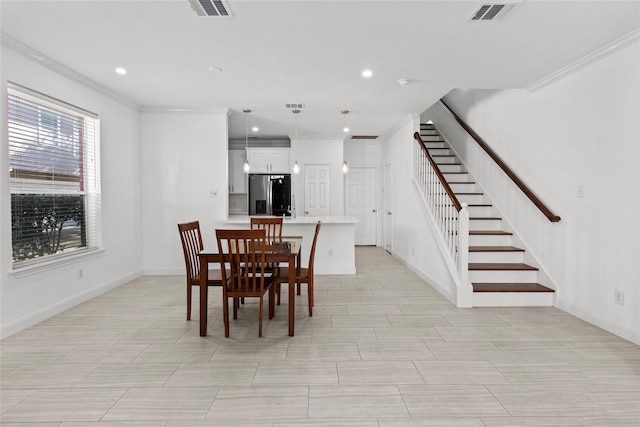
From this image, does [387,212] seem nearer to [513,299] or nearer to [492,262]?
[492,262]

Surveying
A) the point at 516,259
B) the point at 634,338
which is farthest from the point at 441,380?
the point at 516,259

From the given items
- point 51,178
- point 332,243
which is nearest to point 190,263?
point 51,178

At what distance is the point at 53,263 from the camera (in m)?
3.58

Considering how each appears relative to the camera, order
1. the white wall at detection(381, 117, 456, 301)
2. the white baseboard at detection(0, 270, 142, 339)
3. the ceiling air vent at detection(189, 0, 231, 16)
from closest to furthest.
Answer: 1. the ceiling air vent at detection(189, 0, 231, 16)
2. the white baseboard at detection(0, 270, 142, 339)
3. the white wall at detection(381, 117, 456, 301)

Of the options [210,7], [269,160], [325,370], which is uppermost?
[210,7]

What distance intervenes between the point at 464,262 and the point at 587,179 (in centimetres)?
144

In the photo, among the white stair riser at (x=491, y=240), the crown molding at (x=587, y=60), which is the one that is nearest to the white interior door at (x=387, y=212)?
the white stair riser at (x=491, y=240)

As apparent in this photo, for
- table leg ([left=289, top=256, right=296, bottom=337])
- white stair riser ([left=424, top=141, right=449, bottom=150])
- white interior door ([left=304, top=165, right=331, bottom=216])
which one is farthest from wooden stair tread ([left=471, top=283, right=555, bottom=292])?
white interior door ([left=304, top=165, right=331, bottom=216])

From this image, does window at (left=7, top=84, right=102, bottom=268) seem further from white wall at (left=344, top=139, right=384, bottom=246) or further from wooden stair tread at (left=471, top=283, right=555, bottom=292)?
white wall at (left=344, top=139, right=384, bottom=246)

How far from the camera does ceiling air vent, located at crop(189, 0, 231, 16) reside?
2385 mm

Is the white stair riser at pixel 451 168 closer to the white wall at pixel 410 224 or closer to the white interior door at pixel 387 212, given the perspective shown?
the white wall at pixel 410 224

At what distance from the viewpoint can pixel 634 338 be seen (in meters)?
2.92

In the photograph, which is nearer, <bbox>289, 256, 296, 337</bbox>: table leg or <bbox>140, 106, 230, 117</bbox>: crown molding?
<bbox>289, 256, 296, 337</bbox>: table leg

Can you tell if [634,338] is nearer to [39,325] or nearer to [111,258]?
[39,325]
